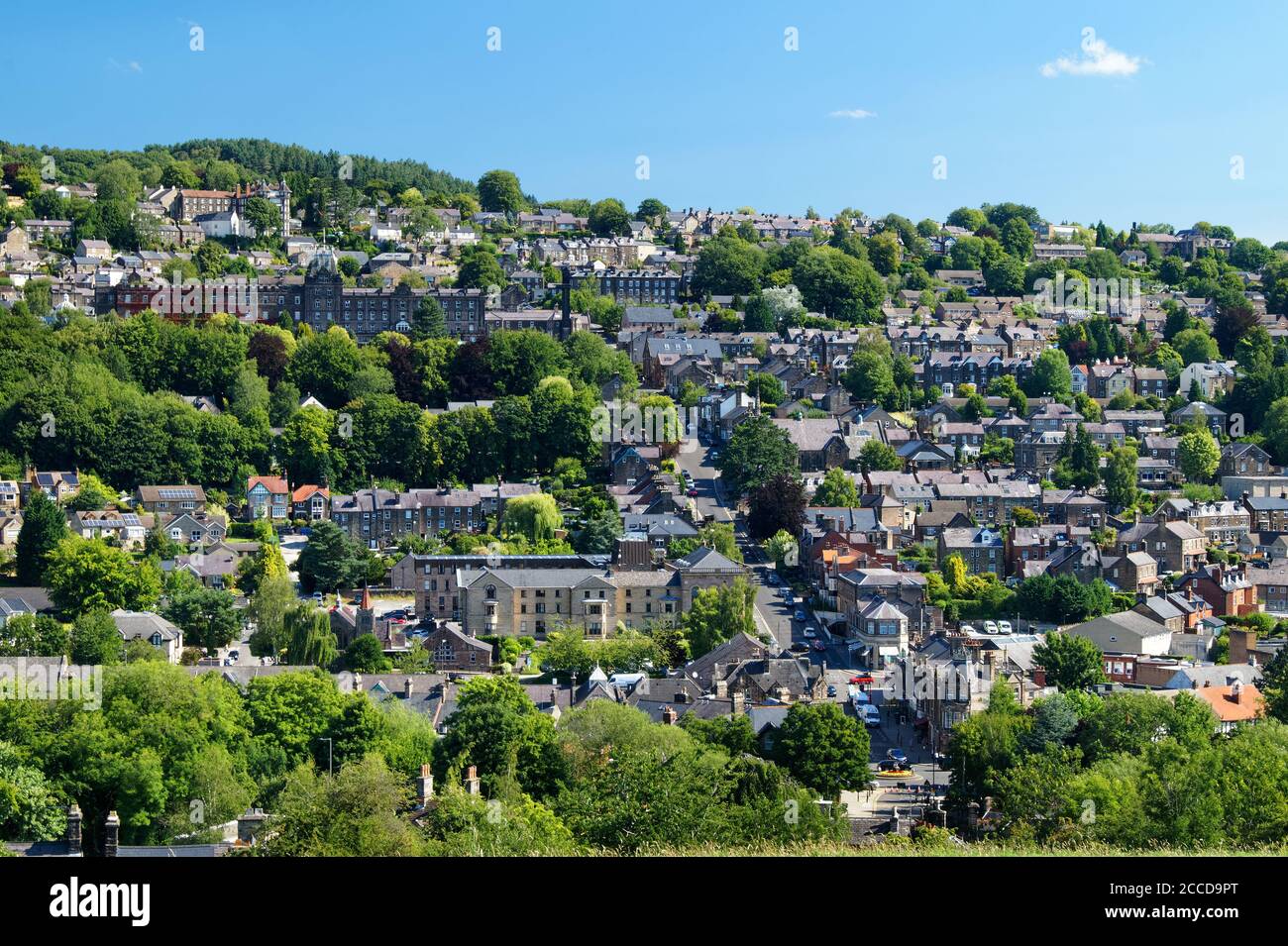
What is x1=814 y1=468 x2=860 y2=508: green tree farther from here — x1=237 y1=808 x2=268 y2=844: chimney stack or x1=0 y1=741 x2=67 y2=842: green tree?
x1=0 y1=741 x2=67 y2=842: green tree

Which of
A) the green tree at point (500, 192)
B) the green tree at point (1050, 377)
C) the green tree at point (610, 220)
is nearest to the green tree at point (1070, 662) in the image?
the green tree at point (1050, 377)

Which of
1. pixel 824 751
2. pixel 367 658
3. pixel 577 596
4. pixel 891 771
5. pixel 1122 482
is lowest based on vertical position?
pixel 891 771

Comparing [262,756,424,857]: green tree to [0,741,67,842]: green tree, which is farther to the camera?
[0,741,67,842]: green tree

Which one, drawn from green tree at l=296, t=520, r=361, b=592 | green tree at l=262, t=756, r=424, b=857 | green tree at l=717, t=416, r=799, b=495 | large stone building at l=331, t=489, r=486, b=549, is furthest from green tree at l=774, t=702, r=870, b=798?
green tree at l=717, t=416, r=799, b=495

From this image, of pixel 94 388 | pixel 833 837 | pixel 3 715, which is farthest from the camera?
pixel 94 388

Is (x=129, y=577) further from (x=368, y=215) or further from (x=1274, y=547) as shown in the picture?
(x=368, y=215)

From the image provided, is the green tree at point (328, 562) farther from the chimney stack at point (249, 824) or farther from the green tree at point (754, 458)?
the chimney stack at point (249, 824)

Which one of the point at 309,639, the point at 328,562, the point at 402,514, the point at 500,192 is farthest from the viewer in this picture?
the point at 500,192

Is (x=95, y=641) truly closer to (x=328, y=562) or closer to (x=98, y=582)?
(x=98, y=582)

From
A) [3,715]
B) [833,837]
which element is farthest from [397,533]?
[833,837]

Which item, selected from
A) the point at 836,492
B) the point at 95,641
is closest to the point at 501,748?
the point at 95,641
